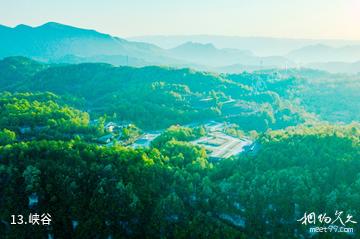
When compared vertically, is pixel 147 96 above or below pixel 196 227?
above

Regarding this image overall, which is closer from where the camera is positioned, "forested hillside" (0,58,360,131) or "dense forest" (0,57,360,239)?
"dense forest" (0,57,360,239)

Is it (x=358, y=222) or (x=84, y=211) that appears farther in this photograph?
(x=84, y=211)

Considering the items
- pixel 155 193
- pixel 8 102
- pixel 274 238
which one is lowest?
pixel 274 238

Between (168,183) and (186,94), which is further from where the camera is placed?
(186,94)

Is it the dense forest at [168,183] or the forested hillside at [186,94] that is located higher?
the forested hillside at [186,94]

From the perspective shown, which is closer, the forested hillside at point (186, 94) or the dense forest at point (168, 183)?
the dense forest at point (168, 183)

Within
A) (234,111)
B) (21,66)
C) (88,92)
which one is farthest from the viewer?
(21,66)

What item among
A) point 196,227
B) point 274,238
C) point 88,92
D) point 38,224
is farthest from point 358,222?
point 88,92

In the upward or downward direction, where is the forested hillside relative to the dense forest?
upward

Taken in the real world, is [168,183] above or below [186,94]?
below

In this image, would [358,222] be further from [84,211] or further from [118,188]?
[84,211]

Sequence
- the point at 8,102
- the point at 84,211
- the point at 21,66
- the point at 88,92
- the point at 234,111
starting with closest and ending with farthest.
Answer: the point at 84,211 → the point at 8,102 → the point at 234,111 → the point at 88,92 → the point at 21,66
